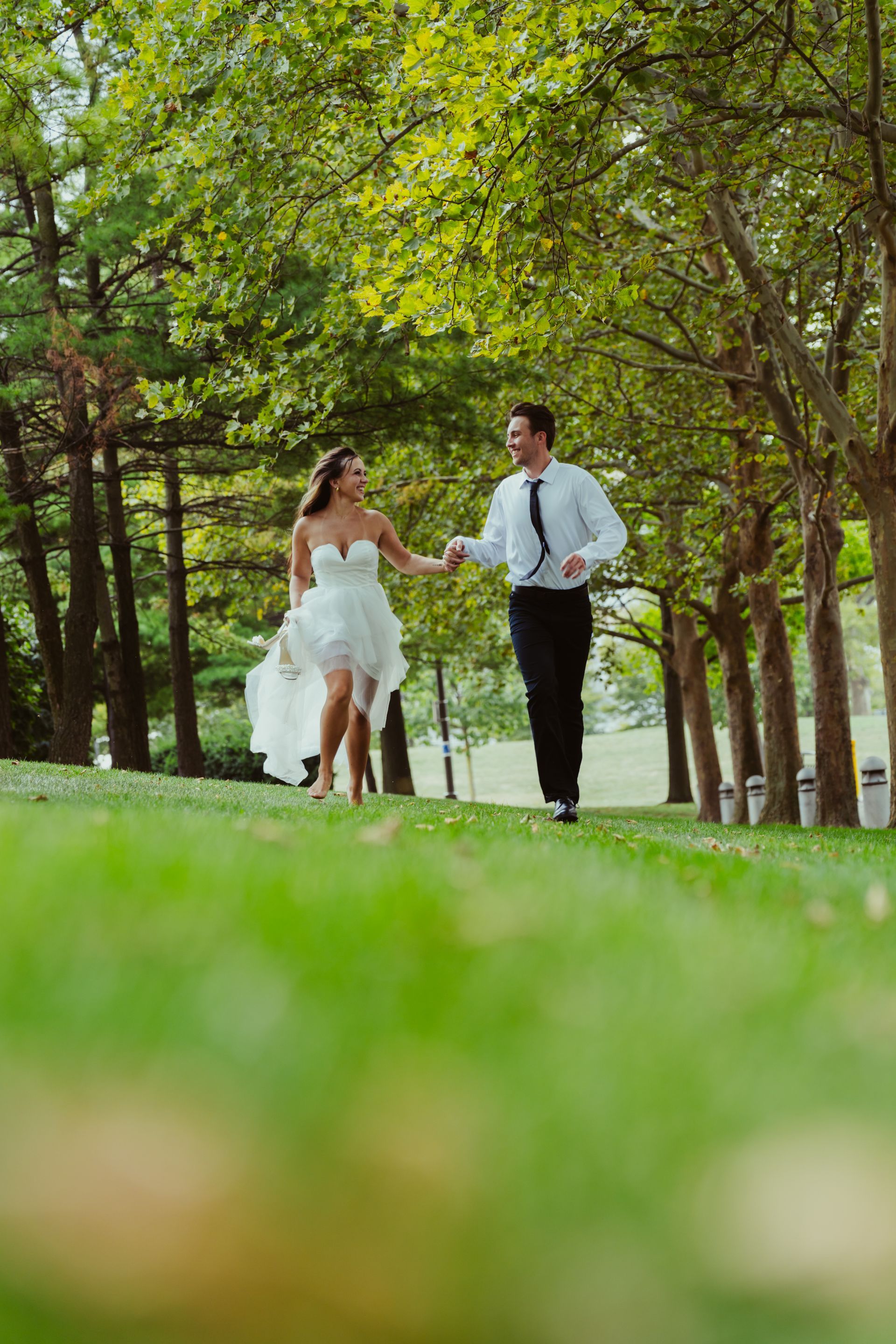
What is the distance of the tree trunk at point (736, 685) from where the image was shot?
1970 centimetres

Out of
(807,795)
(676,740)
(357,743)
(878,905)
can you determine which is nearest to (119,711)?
(357,743)

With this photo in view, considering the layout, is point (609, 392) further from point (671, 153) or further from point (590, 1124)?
point (590, 1124)

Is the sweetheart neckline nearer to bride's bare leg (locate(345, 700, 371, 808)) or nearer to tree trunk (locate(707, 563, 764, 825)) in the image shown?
bride's bare leg (locate(345, 700, 371, 808))

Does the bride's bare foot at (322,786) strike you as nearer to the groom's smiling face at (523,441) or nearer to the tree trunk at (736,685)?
the groom's smiling face at (523,441)

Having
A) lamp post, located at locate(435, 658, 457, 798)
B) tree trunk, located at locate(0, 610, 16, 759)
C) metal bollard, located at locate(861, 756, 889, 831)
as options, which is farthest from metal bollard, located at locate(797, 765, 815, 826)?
lamp post, located at locate(435, 658, 457, 798)

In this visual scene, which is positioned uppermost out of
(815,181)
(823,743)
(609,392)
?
(815,181)

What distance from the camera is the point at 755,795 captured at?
19375mm

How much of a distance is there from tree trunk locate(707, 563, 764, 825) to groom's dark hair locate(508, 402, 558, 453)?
11.9 meters

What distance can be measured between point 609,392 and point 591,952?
51.7 feet

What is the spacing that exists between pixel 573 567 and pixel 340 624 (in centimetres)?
204

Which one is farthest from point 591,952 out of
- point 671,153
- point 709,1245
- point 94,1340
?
point 671,153

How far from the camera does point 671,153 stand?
8812 mm

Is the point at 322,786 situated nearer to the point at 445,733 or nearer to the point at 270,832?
the point at 270,832

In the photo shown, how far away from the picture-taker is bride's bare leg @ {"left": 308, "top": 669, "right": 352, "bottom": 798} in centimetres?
859
